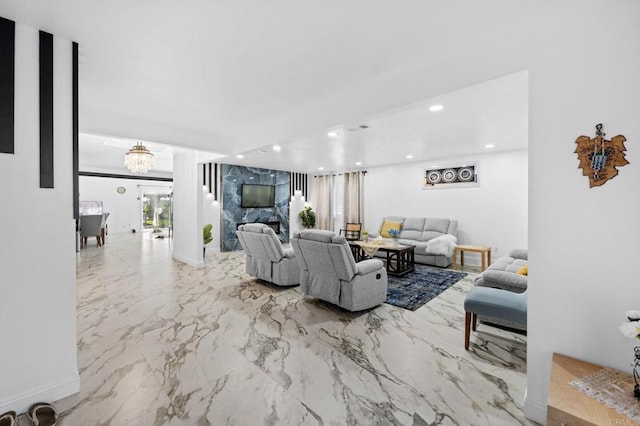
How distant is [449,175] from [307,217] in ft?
15.3

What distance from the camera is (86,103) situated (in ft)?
10.6

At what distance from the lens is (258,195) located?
8227mm

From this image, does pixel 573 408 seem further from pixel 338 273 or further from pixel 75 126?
pixel 75 126

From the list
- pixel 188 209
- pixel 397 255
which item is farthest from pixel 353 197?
pixel 188 209

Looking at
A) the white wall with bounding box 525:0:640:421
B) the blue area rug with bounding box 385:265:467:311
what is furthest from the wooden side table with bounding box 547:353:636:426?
the blue area rug with bounding box 385:265:467:311

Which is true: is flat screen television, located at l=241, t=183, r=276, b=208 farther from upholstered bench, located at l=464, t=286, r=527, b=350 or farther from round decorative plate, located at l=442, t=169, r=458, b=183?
upholstered bench, located at l=464, t=286, r=527, b=350

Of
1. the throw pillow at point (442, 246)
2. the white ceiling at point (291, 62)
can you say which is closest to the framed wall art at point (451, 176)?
the throw pillow at point (442, 246)

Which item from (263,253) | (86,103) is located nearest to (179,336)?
(263,253)

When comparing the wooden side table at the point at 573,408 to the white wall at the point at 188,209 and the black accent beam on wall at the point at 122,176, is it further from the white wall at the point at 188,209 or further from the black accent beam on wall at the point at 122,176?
the black accent beam on wall at the point at 122,176

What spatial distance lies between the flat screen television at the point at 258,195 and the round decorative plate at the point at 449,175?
494 centimetres

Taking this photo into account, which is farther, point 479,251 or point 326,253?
point 479,251

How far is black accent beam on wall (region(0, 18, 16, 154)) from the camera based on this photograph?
1.71 metres

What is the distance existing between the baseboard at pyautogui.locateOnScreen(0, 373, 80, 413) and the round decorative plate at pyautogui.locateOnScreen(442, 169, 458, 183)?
706cm

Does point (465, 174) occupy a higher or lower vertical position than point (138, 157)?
lower
